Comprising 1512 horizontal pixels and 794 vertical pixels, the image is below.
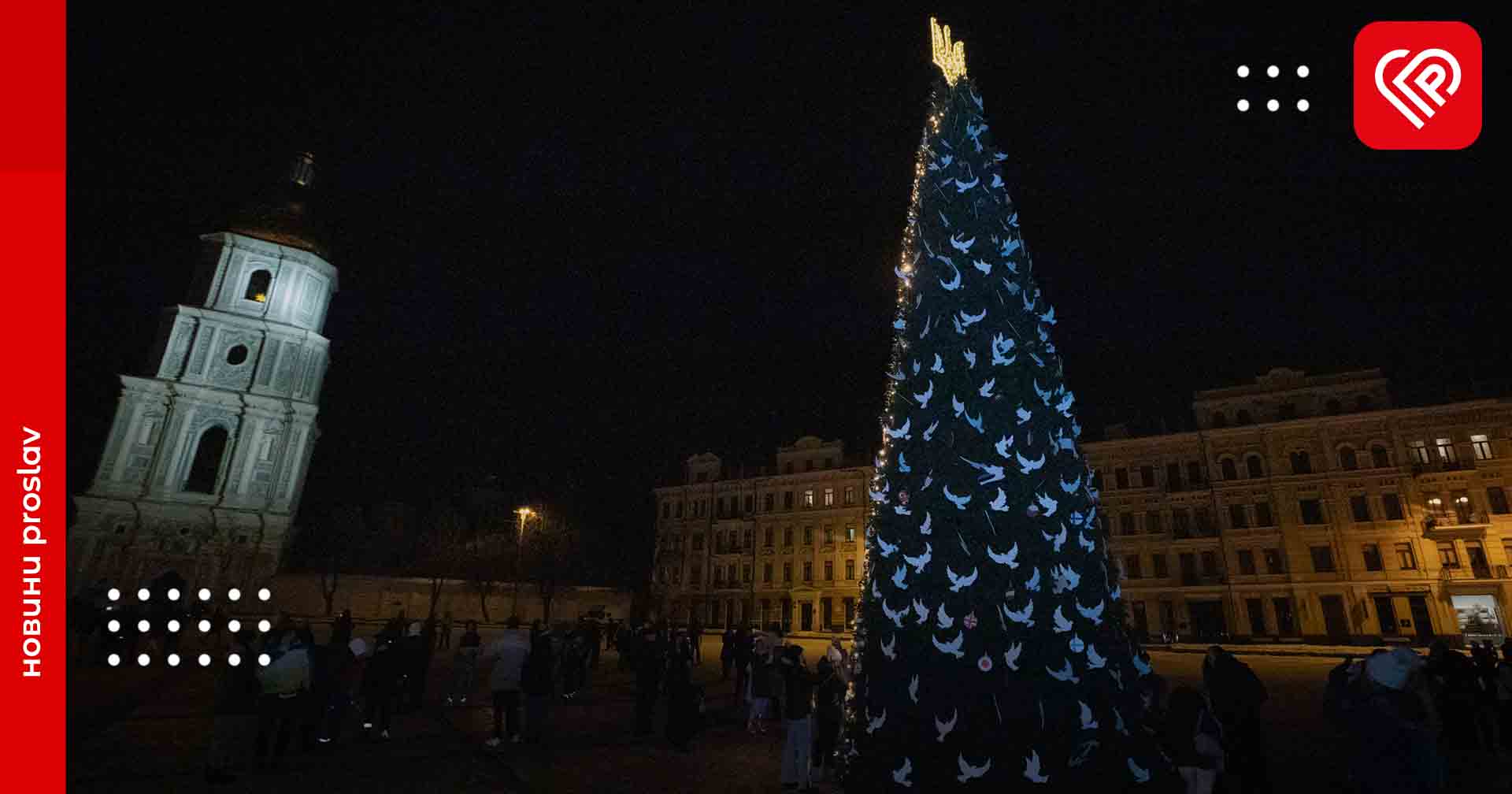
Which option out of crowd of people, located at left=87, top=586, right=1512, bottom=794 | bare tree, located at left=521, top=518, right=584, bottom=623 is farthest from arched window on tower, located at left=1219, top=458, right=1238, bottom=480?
bare tree, located at left=521, top=518, right=584, bottom=623

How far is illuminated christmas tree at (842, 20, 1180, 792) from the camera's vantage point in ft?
18.8

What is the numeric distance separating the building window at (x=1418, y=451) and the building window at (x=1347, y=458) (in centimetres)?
234

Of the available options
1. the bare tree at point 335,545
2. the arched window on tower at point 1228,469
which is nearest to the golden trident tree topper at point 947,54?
the bare tree at point 335,545

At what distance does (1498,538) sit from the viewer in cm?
3375

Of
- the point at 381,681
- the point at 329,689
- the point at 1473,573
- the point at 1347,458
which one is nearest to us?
the point at 329,689

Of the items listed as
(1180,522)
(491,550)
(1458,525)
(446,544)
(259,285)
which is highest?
(259,285)

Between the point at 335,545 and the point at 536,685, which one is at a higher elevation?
the point at 335,545

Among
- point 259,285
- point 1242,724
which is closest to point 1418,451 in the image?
point 1242,724

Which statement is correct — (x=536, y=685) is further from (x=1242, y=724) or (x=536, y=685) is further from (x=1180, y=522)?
(x=1180, y=522)

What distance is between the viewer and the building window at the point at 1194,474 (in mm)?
41438

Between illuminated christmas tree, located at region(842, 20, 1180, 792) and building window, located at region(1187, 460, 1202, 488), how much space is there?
41893 mm

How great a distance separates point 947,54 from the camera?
26.9ft

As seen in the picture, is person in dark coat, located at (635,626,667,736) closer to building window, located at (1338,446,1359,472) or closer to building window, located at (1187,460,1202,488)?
building window, located at (1187,460,1202,488)

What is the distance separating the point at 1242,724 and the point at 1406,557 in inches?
1588
